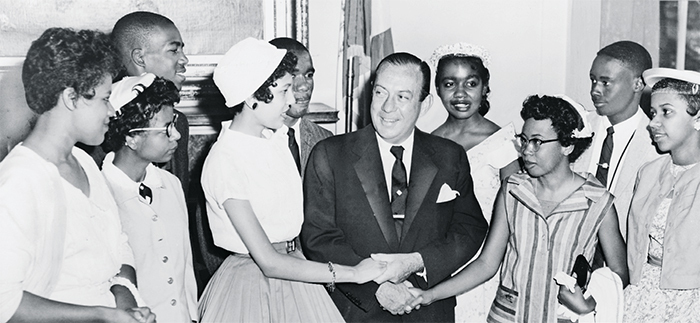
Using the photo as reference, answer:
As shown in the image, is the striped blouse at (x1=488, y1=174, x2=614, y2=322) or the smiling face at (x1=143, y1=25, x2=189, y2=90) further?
the smiling face at (x1=143, y1=25, x2=189, y2=90)

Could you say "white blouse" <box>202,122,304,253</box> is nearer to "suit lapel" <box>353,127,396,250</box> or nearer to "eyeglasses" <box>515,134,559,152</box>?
"suit lapel" <box>353,127,396,250</box>

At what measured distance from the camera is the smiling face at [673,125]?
10.5 ft

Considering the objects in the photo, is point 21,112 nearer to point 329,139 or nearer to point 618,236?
point 329,139

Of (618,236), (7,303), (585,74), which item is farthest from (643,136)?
(7,303)

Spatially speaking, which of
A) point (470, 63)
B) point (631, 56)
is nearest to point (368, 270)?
point (470, 63)

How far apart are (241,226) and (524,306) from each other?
1264 millimetres

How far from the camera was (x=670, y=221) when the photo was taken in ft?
10.4

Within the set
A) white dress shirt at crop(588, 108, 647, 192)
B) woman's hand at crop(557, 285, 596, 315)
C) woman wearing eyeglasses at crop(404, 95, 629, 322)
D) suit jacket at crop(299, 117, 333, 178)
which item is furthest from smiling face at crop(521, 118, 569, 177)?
suit jacket at crop(299, 117, 333, 178)

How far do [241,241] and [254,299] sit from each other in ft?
0.76

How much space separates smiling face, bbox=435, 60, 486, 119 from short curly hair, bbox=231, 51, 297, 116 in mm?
1224

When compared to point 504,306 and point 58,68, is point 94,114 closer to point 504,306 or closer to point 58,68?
point 58,68

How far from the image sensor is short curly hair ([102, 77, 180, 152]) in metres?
2.90

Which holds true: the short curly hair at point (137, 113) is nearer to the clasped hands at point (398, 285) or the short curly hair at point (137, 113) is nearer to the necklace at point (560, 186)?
the clasped hands at point (398, 285)

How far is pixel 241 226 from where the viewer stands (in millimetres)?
2812
